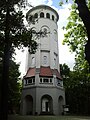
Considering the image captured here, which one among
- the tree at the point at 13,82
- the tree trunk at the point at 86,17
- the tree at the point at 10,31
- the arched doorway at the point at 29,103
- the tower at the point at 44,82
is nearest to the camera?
the tree trunk at the point at 86,17

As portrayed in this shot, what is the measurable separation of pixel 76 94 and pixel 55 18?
18718mm

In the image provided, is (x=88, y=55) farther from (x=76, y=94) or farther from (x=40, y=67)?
(x=76, y=94)

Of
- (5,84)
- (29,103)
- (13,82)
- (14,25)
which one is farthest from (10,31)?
(29,103)

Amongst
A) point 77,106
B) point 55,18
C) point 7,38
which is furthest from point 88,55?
point 77,106

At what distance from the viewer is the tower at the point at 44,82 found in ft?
128

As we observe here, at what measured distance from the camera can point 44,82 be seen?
40.3 m

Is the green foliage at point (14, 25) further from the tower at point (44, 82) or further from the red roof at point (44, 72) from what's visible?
the red roof at point (44, 72)

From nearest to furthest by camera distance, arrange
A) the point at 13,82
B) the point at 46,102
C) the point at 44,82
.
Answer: the point at 13,82
the point at 44,82
the point at 46,102

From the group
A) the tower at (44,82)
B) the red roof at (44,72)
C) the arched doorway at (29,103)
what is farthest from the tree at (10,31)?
the arched doorway at (29,103)

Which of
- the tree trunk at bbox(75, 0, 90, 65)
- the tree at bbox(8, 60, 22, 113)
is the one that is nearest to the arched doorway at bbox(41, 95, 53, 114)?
the tree at bbox(8, 60, 22, 113)

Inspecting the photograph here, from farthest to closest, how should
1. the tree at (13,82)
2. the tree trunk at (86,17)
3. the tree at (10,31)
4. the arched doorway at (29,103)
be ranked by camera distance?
1. the arched doorway at (29,103)
2. the tree at (13,82)
3. the tree at (10,31)
4. the tree trunk at (86,17)

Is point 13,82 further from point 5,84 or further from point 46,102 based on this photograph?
point 5,84

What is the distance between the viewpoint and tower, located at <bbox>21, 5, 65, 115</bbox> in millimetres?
38875

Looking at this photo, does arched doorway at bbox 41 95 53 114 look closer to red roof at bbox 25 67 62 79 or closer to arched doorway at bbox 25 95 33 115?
arched doorway at bbox 25 95 33 115
